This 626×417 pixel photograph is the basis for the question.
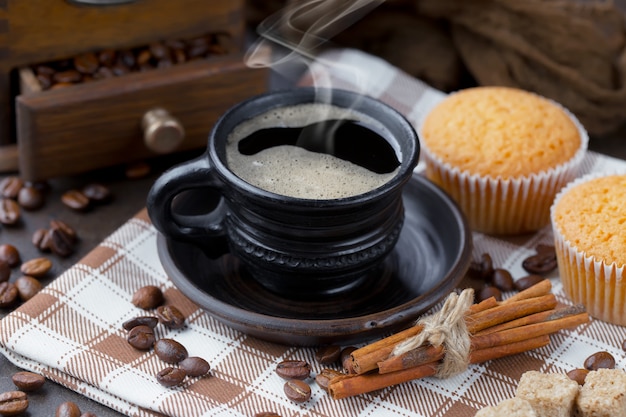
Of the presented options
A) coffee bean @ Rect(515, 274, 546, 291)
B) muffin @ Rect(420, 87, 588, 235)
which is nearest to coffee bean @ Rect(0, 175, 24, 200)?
muffin @ Rect(420, 87, 588, 235)

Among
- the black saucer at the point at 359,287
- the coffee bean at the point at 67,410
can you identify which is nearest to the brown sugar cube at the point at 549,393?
the black saucer at the point at 359,287

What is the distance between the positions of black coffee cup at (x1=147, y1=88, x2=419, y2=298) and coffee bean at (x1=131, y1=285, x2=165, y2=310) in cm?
16

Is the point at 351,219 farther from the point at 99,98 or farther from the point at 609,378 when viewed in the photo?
the point at 99,98

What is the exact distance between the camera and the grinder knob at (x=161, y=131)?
261 cm

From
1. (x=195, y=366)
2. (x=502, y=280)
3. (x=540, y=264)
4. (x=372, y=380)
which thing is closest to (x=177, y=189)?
(x=195, y=366)

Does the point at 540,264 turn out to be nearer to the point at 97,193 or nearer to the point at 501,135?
the point at 501,135

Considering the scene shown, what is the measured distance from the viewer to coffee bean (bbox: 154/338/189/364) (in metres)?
2.04

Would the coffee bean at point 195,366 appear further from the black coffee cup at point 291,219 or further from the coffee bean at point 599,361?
the coffee bean at point 599,361

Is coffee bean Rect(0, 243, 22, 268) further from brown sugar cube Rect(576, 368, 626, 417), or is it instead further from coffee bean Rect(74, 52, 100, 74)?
brown sugar cube Rect(576, 368, 626, 417)

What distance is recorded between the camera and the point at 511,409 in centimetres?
181

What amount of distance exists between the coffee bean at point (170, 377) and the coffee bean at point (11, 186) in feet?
3.15

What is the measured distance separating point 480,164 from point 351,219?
618 millimetres

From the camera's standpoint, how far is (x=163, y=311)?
2.17 metres

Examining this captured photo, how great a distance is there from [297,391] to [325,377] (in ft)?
0.24
